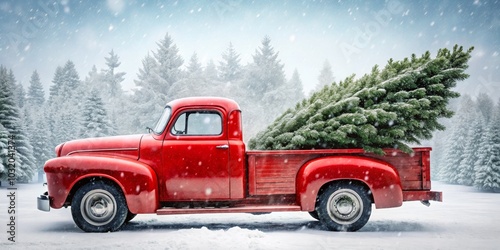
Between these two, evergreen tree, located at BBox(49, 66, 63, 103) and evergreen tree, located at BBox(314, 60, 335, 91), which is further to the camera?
evergreen tree, located at BBox(49, 66, 63, 103)

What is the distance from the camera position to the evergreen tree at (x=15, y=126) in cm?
2508

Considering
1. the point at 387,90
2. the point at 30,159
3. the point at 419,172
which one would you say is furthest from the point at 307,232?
the point at 30,159

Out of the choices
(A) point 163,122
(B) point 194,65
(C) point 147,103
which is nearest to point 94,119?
(C) point 147,103

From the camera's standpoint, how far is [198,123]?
27.2ft

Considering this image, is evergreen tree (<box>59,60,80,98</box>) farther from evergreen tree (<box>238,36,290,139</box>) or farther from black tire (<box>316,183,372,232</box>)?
black tire (<box>316,183,372,232</box>)

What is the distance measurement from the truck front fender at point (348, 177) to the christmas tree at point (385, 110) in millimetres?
A: 380

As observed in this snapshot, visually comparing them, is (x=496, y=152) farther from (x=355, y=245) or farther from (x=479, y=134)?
(x=355, y=245)

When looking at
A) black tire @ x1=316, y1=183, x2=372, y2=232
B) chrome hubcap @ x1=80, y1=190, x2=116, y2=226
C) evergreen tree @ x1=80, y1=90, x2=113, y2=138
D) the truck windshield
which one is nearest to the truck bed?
black tire @ x1=316, y1=183, x2=372, y2=232

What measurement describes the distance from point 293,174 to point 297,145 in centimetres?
79

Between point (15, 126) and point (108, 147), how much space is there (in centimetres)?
2022

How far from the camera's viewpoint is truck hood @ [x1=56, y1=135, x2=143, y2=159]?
8.12m

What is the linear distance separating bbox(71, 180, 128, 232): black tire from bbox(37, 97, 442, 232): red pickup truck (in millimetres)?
16

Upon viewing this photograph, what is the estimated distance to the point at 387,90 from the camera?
28.9 ft

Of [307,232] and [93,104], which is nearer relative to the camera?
[307,232]
